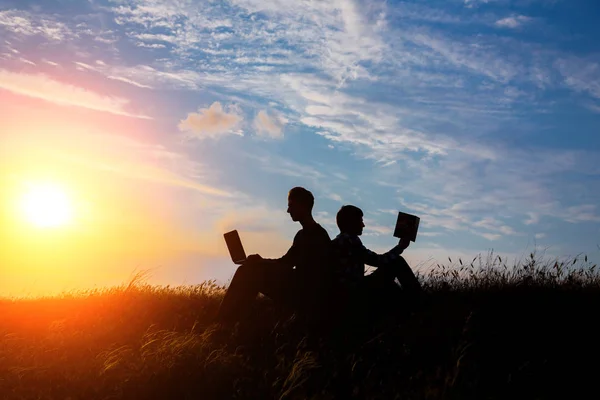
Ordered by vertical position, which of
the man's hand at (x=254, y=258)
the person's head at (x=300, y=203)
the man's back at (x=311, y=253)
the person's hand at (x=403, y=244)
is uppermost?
the person's head at (x=300, y=203)

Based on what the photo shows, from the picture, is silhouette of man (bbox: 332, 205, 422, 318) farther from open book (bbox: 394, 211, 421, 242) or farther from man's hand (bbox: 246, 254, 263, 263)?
man's hand (bbox: 246, 254, 263, 263)

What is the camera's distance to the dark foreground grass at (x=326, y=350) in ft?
20.9

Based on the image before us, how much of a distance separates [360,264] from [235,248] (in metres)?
1.72

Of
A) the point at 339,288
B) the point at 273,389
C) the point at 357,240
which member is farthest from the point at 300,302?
the point at 273,389

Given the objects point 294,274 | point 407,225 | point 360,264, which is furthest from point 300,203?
point 407,225

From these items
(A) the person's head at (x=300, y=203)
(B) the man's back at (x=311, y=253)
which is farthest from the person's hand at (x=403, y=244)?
(A) the person's head at (x=300, y=203)

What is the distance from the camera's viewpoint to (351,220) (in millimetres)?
7996

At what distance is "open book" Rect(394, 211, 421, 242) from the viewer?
305 inches

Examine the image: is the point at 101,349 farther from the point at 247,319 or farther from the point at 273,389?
the point at 273,389

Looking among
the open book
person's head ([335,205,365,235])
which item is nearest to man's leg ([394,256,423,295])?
the open book

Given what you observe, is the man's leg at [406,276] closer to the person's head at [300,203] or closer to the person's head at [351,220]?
the person's head at [351,220]

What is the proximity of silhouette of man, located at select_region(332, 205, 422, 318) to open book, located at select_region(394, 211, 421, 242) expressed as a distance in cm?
23

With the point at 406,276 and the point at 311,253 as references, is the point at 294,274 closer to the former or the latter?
the point at 311,253

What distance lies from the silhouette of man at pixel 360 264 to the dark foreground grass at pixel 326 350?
50 cm
